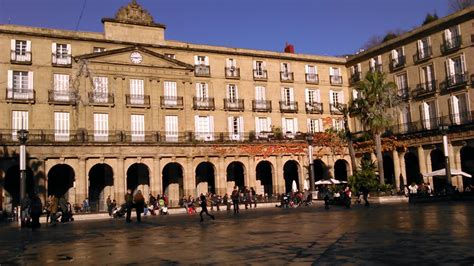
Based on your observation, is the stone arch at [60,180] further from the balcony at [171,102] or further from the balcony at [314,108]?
the balcony at [314,108]

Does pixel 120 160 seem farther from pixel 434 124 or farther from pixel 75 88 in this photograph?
pixel 434 124

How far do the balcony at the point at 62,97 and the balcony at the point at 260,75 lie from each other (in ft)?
59.4

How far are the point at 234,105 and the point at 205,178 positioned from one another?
306 inches

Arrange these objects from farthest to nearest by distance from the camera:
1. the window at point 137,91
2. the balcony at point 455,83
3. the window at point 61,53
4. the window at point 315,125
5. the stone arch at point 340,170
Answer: the stone arch at point 340,170, the window at point 315,125, the window at point 137,91, the balcony at point 455,83, the window at point 61,53

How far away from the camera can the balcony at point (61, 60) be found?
42750 mm

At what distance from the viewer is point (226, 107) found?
163 ft

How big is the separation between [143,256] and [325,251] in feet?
13.4

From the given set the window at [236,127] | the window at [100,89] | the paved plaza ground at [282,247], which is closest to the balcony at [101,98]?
the window at [100,89]

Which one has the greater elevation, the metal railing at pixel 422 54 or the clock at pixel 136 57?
the clock at pixel 136 57

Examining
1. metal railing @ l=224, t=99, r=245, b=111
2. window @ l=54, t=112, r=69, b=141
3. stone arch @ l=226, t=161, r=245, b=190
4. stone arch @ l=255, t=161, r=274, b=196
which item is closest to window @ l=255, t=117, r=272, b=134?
metal railing @ l=224, t=99, r=245, b=111

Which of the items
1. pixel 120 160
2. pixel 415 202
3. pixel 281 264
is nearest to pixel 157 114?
pixel 120 160

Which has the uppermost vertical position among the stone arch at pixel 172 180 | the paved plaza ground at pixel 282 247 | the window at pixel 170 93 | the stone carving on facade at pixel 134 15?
the stone carving on facade at pixel 134 15

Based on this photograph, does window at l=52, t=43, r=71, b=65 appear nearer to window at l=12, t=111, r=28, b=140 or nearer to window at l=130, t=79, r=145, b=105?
window at l=12, t=111, r=28, b=140

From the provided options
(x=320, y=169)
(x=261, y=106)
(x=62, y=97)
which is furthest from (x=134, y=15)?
(x=320, y=169)
